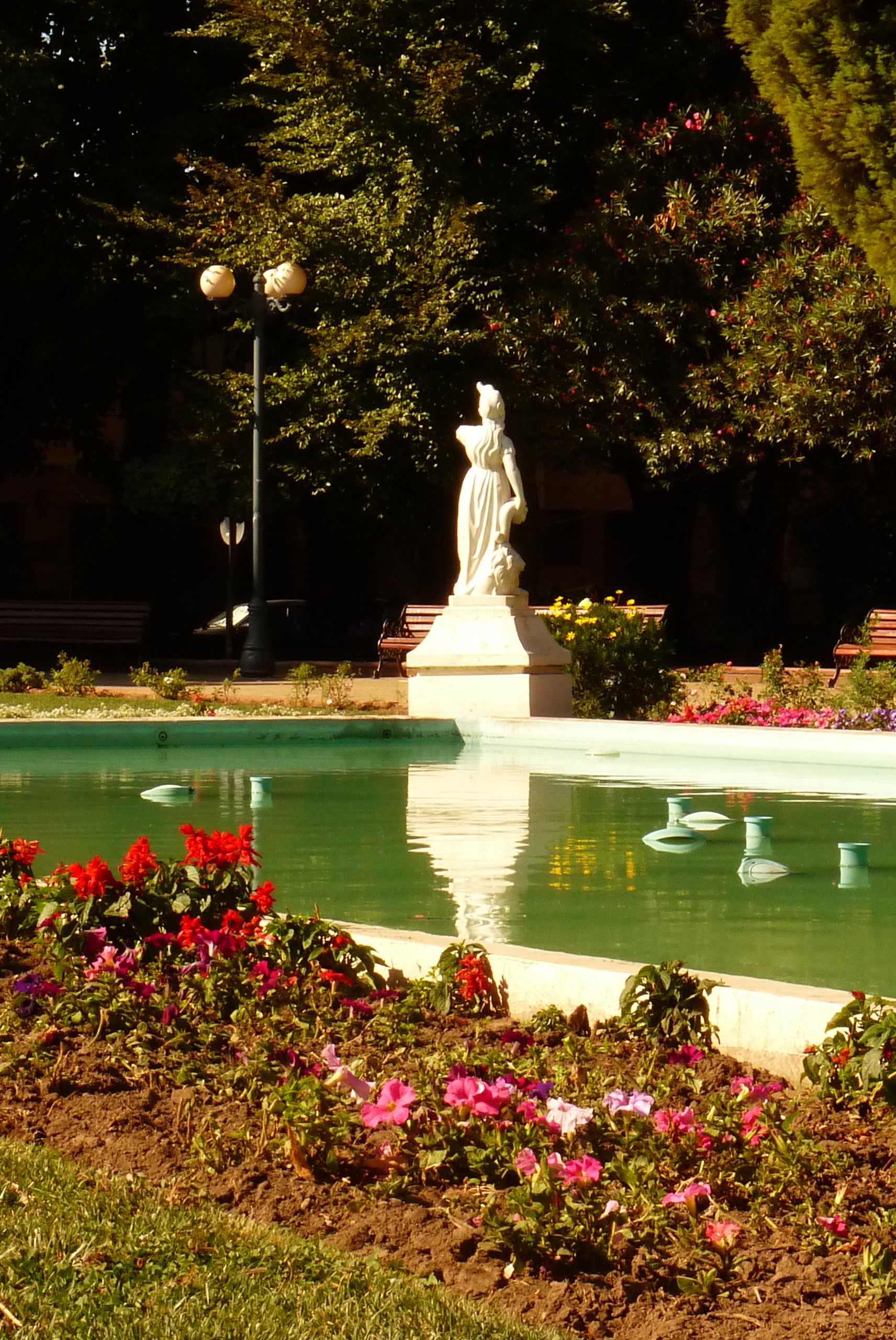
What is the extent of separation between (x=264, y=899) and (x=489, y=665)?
1119 cm

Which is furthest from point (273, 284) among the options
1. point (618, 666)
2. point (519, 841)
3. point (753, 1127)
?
point (753, 1127)

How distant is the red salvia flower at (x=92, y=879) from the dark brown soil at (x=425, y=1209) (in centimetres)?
74

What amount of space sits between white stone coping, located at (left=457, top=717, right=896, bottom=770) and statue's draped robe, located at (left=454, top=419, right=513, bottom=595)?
2.13 meters

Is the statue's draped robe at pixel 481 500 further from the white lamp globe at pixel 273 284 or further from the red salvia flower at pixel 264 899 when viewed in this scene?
the red salvia flower at pixel 264 899

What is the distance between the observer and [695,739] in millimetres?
13328

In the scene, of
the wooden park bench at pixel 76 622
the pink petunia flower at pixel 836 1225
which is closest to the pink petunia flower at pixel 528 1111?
the pink petunia flower at pixel 836 1225

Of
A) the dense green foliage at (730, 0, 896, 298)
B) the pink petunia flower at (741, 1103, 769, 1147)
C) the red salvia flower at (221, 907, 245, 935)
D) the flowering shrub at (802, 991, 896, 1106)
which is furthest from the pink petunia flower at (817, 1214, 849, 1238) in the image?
the dense green foliage at (730, 0, 896, 298)

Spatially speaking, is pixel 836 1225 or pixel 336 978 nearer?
pixel 836 1225

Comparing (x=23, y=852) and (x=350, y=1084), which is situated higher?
(x=23, y=852)

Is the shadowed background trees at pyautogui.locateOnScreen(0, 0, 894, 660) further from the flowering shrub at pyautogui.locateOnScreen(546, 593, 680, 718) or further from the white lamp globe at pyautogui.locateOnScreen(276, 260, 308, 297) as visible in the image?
the flowering shrub at pyautogui.locateOnScreen(546, 593, 680, 718)

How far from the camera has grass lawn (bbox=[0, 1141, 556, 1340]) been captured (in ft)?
8.87

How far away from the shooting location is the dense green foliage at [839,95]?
16141mm

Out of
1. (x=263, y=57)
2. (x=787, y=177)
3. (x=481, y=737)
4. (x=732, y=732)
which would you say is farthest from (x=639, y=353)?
(x=732, y=732)

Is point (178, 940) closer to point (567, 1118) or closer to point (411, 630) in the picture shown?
point (567, 1118)
